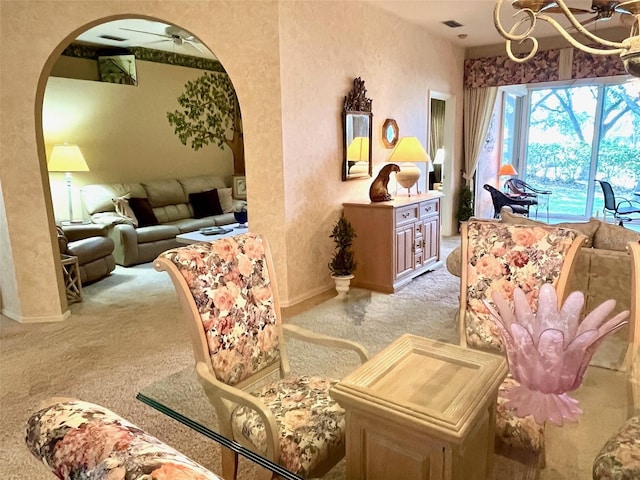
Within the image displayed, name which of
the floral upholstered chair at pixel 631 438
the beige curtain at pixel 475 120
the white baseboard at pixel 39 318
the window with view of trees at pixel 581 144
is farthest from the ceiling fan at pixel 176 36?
the window with view of trees at pixel 581 144

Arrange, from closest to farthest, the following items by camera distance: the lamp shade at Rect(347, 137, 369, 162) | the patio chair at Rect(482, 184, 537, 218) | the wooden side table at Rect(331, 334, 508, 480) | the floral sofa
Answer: the floral sofa, the wooden side table at Rect(331, 334, 508, 480), the lamp shade at Rect(347, 137, 369, 162), the patio chair at Rect(482, 184, 537, 218)

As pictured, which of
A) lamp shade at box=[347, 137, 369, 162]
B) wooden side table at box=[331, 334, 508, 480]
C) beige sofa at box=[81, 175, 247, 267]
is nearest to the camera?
wooden side table at box=[331, 334, 508, 480]

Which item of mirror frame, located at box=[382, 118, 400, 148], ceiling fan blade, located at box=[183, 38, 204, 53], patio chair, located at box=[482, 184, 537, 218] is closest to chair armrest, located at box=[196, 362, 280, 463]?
mirror frame, located at box=[382, 118, 400, 148]

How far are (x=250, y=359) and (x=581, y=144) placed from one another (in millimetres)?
8744

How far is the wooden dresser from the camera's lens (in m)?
4.30

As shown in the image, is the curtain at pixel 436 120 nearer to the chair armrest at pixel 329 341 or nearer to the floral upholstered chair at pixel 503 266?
the floral upholstered chair at pixel 503 266

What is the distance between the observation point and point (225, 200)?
693 centimetres

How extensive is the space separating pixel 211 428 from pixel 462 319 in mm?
1144

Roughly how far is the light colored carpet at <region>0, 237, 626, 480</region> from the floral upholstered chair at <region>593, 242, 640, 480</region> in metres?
0.04

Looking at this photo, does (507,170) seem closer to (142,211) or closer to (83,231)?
(142,211)

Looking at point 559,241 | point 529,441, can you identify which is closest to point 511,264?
point 559,241

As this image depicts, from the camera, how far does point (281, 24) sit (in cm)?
361

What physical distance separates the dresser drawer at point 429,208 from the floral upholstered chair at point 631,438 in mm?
2935

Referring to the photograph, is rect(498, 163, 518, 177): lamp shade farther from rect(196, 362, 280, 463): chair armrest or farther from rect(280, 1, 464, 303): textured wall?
rect(196, 362, 280, 463): chair armrest
